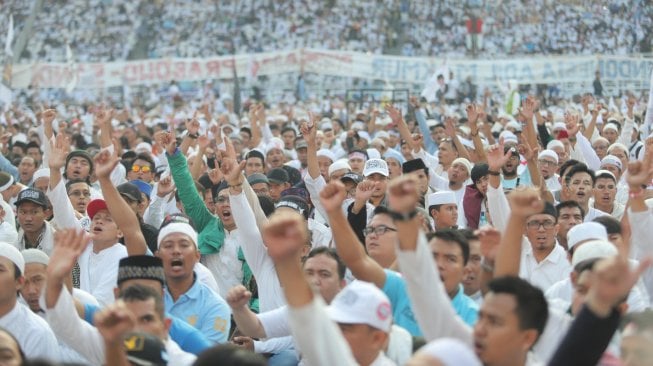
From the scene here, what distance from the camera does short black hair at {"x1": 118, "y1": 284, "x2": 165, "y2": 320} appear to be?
5125 mm

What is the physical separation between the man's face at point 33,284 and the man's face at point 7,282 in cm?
37

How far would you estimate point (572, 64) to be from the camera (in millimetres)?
23547

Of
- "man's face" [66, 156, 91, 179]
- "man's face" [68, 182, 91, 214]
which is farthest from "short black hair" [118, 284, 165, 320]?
"man's face" [66, 156, 91, 179]

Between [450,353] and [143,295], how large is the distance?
6.49ft

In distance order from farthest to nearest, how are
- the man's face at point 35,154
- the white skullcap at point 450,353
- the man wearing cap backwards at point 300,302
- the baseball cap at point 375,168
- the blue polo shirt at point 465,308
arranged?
the man's face at point 35,154
the baseball cap at point 375,168
the blue polo shirt at point 465,308
the man wearing cap backwards at point 300,302
the white skullcap at point 450,353

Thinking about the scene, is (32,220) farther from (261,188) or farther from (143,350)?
(143,350)

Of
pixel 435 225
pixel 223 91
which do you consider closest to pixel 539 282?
pixel 435 225

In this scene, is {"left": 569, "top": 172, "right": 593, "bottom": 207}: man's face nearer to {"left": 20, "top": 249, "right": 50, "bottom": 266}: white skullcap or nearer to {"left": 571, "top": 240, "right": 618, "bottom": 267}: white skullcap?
{"left": 571, "top": 240, "right": 618, "bottom": 267}: white skullcap

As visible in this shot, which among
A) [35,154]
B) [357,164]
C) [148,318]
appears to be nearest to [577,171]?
[357,164]

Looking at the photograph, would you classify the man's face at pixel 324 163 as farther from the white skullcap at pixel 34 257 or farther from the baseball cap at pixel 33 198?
the white skullcap at pixel 34 257

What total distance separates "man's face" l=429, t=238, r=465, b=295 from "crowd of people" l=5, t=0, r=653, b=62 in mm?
27830

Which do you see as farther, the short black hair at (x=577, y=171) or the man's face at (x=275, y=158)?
the man's face at (x=275, y=158)

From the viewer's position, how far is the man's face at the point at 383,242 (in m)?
6.25

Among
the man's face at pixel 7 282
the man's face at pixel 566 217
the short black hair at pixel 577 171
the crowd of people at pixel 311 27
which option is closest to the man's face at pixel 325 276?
the man's face at pixel 7 282
